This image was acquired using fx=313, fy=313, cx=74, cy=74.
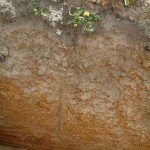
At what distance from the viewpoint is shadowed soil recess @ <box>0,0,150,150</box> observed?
149cm

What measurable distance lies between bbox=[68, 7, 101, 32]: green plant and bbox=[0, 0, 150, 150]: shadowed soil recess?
0.09ft

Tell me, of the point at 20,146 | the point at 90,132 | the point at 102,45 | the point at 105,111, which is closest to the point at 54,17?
the point at 102,45

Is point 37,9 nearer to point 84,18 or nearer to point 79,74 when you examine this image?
point 84,18

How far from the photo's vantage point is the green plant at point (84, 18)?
146cm

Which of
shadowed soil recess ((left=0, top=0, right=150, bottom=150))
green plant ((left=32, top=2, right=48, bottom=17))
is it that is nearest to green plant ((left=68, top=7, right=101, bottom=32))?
shadowed soil recess ((left=0, top=0, right=150, bottom=150))

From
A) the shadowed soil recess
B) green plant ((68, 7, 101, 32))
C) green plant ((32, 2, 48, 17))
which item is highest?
green plant ((32, 2, 48, 17))

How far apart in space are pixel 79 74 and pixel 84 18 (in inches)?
12.0

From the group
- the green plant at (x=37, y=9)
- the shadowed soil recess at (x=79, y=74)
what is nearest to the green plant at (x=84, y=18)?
the shadowed soil recess at (x=79, y=74)

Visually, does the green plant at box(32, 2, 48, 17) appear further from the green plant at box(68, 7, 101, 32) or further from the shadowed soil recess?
the green plant at box(68, 7, 101, 32)

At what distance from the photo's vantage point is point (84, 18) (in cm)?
147

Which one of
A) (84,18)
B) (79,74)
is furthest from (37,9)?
(79,74)

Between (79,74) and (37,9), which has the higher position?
(37,9)

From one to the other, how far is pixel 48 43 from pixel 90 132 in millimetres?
573

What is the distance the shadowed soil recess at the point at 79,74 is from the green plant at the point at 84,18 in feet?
0.09
